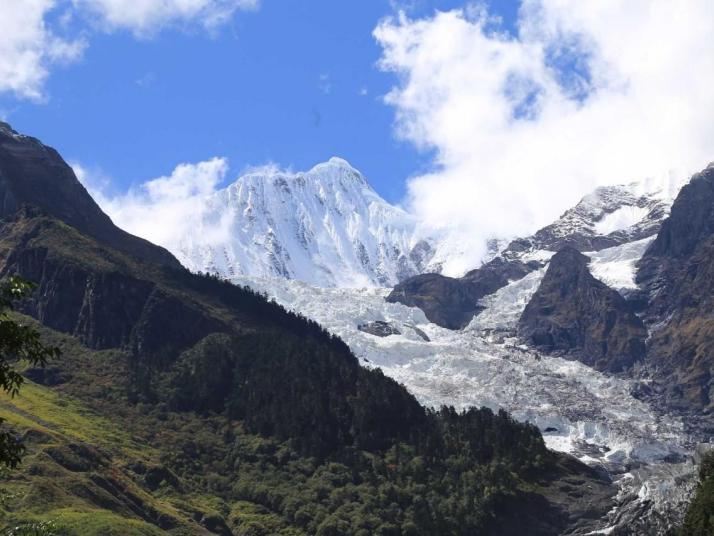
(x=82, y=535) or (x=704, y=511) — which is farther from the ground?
(x=704, y=511)

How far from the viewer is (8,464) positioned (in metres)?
42.3

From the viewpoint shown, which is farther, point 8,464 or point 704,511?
point 704,511

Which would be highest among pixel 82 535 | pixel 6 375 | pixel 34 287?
pixel 34 287

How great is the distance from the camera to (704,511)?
187500 millimetres

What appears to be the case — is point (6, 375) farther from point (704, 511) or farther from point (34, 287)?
point (704, 511)

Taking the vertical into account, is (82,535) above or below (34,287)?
below

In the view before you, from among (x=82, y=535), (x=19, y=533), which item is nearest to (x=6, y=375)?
(x=19, y=533)

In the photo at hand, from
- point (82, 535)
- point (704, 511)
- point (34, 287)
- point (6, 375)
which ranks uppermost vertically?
point (704, 511)

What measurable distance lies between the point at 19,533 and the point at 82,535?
165655 mm

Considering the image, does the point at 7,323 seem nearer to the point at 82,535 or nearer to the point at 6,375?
the point at 6,375

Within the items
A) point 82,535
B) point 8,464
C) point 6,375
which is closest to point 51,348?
point 6,375

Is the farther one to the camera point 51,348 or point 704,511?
point 704,511

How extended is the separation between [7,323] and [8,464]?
236 inches

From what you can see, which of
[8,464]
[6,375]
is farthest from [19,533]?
[6,375]
